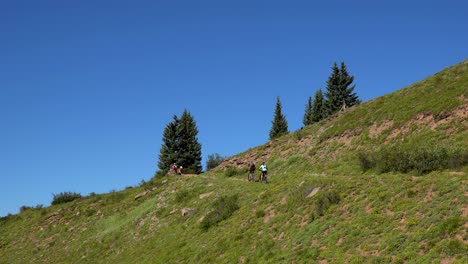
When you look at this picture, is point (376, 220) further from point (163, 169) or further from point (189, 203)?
point (163, 169)

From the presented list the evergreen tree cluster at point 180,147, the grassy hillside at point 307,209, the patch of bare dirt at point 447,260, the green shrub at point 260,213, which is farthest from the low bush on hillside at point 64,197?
the patch of bare dirt at point 447,260

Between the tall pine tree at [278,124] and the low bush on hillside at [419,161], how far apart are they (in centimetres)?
6533

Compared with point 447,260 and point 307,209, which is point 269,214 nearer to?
point 307,209

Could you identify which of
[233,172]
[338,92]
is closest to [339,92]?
[338,92]

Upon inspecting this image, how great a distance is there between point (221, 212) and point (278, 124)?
6825 centimetres

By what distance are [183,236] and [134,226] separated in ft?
33.2

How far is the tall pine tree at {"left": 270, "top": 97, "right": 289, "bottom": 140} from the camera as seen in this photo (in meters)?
98.1

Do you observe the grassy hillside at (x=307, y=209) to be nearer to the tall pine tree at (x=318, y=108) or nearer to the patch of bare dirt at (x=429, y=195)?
the patch of bare dirt at (x=429, y=195)

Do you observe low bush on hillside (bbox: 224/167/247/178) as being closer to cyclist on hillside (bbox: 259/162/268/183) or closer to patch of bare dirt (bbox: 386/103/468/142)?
cyclist on hillside (bbox: 259/162/268/183)

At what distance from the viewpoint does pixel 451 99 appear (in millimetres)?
37219

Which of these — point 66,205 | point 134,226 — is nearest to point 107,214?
point 134,226

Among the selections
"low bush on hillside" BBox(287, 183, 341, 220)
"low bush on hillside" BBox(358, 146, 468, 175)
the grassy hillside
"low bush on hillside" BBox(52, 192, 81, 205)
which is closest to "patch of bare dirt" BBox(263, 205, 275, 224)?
the grassy hillside

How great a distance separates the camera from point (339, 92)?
9431 cm

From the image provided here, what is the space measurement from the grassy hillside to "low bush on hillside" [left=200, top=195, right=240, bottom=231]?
0.12m
